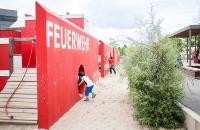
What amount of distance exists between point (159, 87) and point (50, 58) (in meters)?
2.86

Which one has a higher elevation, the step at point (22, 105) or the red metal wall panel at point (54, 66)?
the red metal wall panel at point (54, 66)

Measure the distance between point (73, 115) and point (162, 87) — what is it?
2.86m

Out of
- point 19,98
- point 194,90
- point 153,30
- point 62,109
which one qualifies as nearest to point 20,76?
point 19,98

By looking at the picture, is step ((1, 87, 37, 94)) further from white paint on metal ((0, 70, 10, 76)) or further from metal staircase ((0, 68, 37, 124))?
white paint on metal ((0, 70, 10, 76))

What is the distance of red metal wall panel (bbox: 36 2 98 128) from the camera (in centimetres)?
829

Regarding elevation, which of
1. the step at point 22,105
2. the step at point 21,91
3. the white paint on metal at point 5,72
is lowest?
the step at point 22,105

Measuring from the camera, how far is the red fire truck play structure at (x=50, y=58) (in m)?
8.30

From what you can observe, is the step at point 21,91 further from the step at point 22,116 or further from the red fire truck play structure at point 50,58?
the step at point 22,116

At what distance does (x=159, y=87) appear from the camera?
28.2 ft

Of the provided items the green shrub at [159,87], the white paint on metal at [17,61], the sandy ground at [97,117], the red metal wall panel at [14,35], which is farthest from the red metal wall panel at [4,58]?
the green shrub at [159,87]

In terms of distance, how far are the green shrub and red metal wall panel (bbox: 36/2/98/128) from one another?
2.15m

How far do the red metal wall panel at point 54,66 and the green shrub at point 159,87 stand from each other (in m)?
2.15

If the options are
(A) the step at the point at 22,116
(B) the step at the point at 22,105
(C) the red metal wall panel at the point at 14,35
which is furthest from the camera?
(C) the red metal wall panel at the point at 14,35

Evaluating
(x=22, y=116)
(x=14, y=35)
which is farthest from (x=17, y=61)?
(x=22, y=116)
